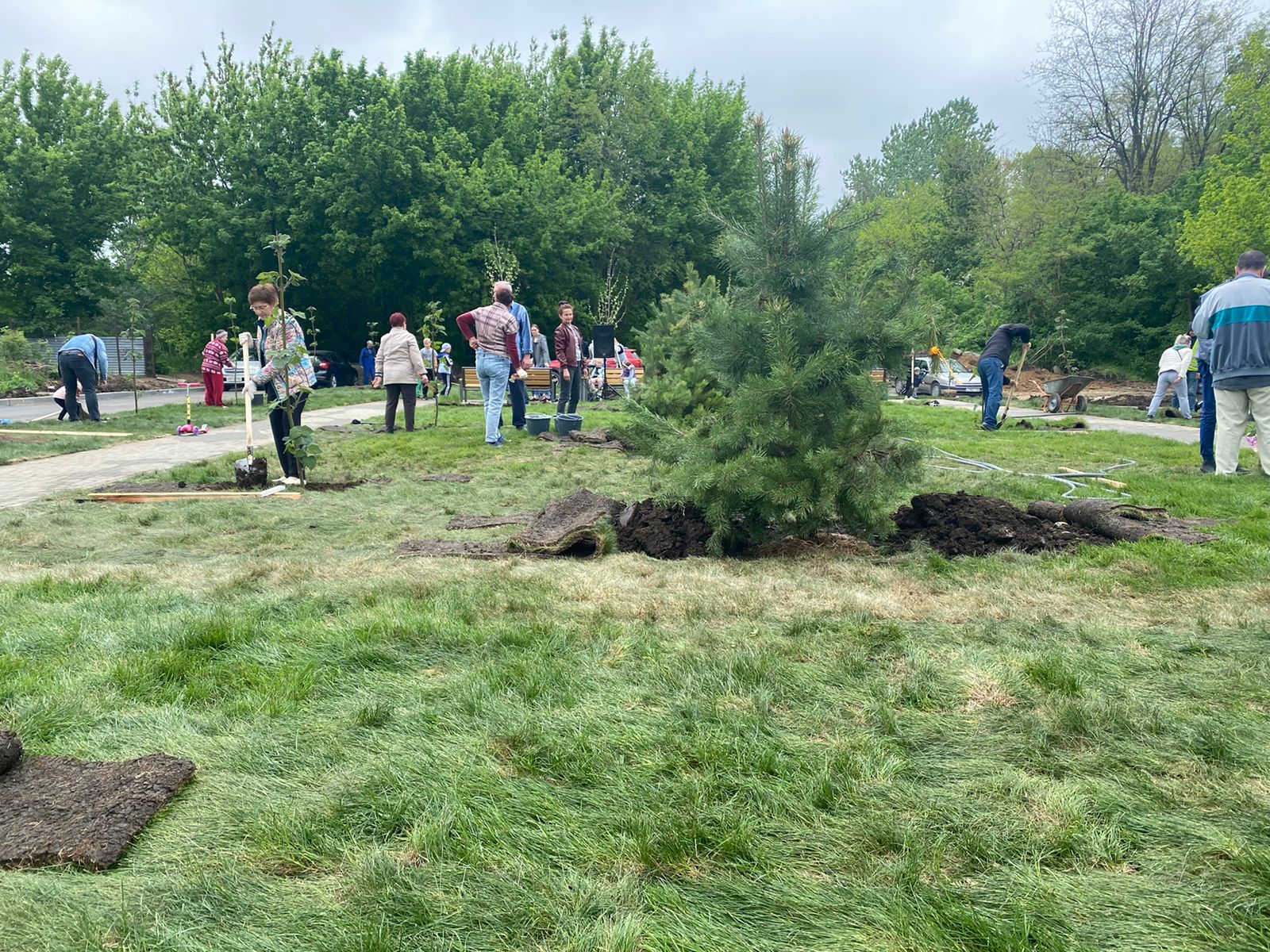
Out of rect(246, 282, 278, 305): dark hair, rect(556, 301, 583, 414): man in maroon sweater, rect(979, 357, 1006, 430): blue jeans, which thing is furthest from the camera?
rect(979, 357, 1006, 430): blue jeans

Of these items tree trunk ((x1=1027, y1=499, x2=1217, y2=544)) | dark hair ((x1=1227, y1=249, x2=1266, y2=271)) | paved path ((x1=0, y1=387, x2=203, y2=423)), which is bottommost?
tree trunk ((x1=1027, y1=499, x2=1217, y2=544))

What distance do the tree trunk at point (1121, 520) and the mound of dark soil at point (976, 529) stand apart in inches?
3.8

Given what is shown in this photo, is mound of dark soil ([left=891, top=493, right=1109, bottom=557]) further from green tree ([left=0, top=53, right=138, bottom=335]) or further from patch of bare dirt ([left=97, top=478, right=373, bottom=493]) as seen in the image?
green tree ([left=0, top=53, right=138, bottom=335])

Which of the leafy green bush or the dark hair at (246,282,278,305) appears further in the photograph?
the leafy green bush

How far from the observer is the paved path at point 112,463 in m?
7.99

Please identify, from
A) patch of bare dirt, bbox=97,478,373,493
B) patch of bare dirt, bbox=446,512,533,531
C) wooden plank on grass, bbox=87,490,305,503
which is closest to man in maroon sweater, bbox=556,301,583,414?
patch of bare dirt, bbox=97,478,373,493

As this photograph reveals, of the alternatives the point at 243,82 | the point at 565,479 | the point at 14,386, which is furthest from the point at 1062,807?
the point at 243,82

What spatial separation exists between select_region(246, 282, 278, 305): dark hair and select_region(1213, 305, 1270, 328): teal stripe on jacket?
29.8ft

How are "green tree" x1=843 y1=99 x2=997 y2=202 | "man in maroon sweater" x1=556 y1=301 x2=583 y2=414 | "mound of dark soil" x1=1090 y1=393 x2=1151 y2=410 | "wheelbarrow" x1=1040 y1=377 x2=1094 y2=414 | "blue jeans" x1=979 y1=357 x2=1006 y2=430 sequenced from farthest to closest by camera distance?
"green tree" x1=843 y1=99 x2=997 y2=202
"mound of dark soil" x1=1090 y1=393 x2=1151 y2=410
"wheelbarrow" x1=1040 y1=377 x2=1094 y2=414
"blue jeans" x1=979 y1=357 x2=1006 y2=430
"man in maroon sweater" x1=556 y1=301 x2=583 y2=414

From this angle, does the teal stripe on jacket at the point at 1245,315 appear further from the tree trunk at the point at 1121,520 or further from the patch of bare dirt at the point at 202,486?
the patch of bare dirt at the point at 202,486

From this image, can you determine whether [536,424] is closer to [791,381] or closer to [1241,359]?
[791,381]

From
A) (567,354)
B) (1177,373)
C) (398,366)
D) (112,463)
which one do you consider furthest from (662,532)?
(1177,373)

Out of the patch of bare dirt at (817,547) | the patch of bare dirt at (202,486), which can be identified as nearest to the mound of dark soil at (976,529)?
the patch of bare dirt at (817,547)

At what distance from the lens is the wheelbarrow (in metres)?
19.7
